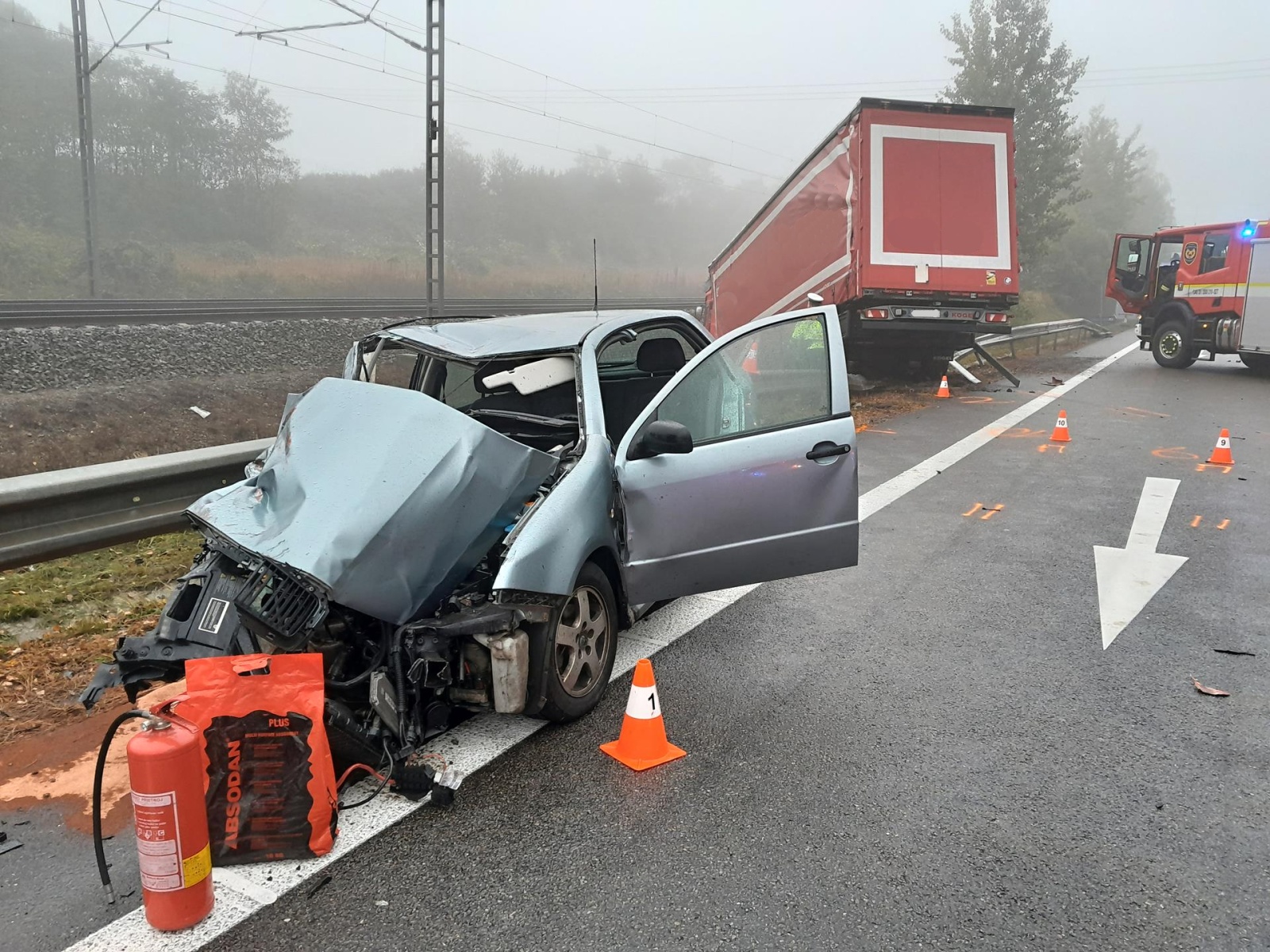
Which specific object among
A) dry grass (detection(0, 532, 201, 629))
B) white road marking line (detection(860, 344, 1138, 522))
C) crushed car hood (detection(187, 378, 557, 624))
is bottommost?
dry grass (detection(0, 532, 201, 629))

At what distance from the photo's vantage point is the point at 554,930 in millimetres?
2576

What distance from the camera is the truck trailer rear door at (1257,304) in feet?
56.1

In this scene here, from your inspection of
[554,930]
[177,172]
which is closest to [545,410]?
[554,930]

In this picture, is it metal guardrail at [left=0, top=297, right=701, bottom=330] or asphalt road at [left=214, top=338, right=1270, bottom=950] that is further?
metal guardrail at [left=0, top=297, right=701, bottom=330]

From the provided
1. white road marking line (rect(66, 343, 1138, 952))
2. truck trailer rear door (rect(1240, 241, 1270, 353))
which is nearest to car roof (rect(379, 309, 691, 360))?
white road marking line (rect(66, 343, 1138, 952))

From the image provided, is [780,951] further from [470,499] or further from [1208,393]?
[1208,393]

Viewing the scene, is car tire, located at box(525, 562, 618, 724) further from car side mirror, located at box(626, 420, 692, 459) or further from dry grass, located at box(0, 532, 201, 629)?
dry grass, located at box(0, 532, 201, 629)

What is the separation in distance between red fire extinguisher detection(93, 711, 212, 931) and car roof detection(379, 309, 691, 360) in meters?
2.29

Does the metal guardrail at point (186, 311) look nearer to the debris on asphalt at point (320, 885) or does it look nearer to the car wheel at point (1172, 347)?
the car wheel at point (1172, 347)

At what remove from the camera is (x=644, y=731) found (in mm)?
3562

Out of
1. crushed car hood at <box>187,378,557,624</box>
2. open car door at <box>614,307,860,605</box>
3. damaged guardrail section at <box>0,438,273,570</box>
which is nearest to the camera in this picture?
crushed car hood at <box>187,378,557,624</box>

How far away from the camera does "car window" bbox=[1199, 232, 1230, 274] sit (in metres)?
17.8

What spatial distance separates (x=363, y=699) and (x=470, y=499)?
0.81m

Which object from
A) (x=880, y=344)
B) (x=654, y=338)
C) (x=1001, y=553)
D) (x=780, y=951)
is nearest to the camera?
(x=780, y=951)
